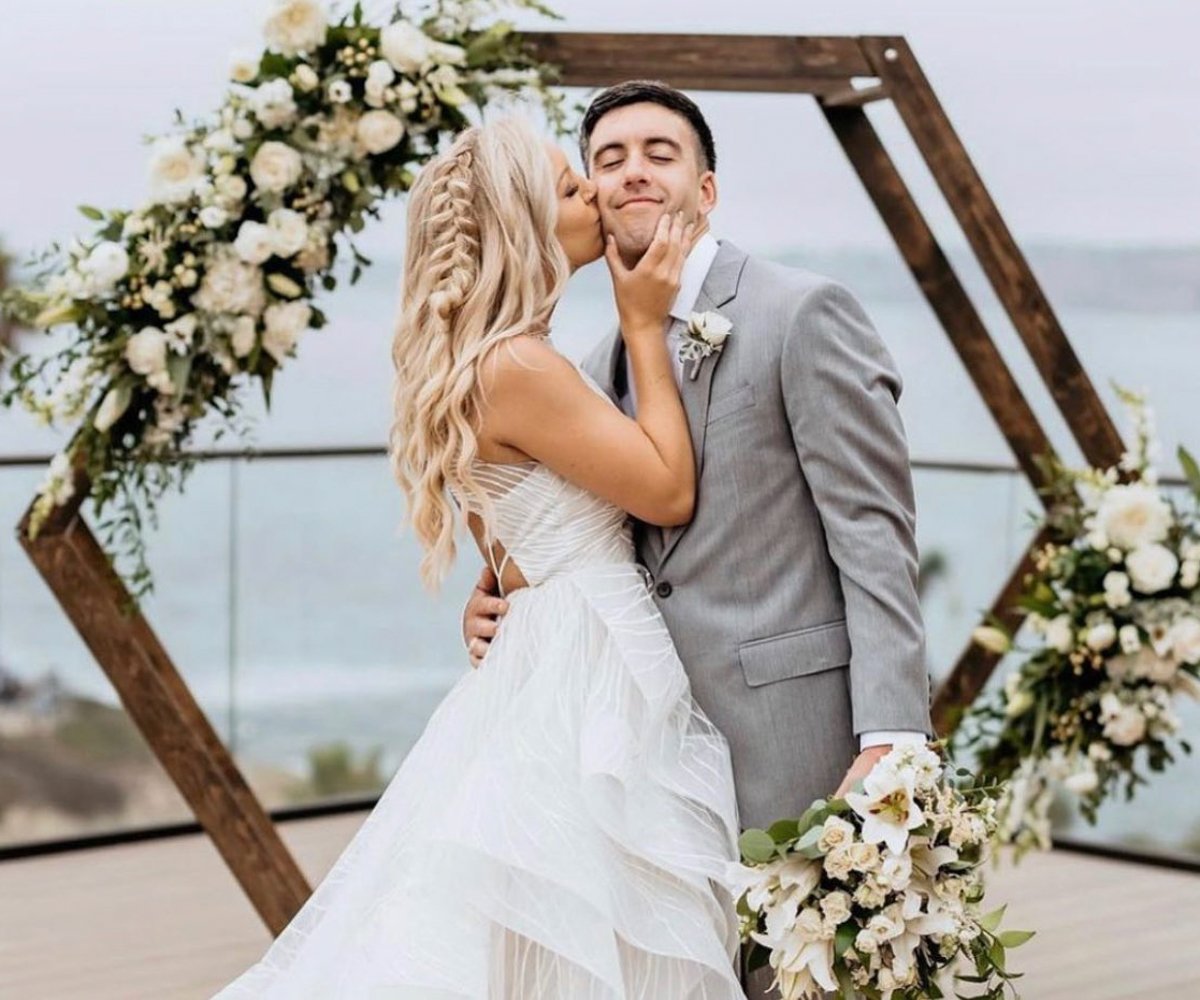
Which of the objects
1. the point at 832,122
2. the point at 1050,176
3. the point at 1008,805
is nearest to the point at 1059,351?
the point at 832,122

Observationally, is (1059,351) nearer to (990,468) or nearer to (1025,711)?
(1025,711)

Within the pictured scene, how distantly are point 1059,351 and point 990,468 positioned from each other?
1827 mm

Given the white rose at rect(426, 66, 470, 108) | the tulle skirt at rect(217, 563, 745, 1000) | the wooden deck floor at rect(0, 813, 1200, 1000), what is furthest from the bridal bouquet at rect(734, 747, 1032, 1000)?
the wooden deck floor at rect(0, 813, 1200, 1000)

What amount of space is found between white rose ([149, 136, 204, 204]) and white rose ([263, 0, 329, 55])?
0.31 meters

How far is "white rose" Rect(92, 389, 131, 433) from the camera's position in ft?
13.0

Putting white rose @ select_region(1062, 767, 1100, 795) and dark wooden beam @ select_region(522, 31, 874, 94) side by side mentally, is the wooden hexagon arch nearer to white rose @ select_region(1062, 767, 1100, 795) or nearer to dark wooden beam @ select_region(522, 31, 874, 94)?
dark wooden beam @ select_region(522, 31, 874, 94)

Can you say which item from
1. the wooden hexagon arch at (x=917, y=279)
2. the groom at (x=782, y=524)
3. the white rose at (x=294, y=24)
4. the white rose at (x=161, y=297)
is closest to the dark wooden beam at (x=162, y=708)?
the wooden hexagon arch at (x=917, y=279)

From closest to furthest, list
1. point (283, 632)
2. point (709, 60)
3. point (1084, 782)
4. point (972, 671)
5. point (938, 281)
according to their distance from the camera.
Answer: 1. point (709, 60)
2. point (1084, 782)
3. point (938, 281)
4. point (972, 671)
5. point (283, 632)

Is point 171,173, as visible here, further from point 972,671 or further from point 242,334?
point 972,671

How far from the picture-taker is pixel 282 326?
4031 mm

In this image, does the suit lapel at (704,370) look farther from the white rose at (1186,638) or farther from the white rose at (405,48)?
the white rose at (1186,638)

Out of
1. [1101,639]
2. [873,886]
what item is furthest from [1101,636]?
[873,886]

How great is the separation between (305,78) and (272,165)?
0.19 meters

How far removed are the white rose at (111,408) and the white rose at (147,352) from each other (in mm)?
64
